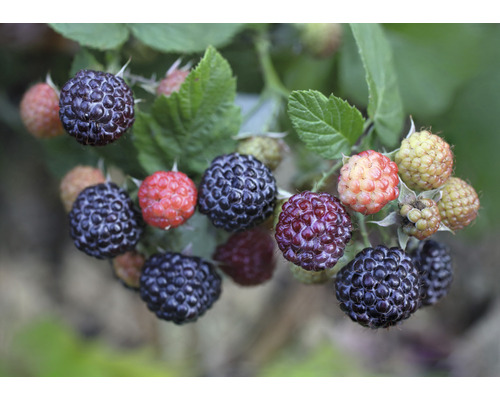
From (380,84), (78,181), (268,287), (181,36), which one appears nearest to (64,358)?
A: (268,287)

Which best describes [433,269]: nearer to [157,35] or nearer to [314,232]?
[314,232]

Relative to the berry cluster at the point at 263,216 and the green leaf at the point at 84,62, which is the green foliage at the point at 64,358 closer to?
the berry cluster at the point at 263,216

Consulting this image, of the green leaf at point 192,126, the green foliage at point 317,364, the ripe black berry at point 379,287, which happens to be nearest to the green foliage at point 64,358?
the green foliage at point 317,364

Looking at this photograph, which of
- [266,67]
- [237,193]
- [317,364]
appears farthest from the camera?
[317,364]

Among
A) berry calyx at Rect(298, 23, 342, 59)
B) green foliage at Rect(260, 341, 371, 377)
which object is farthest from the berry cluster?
green foliage at Rect(260, 341, 371, 377)

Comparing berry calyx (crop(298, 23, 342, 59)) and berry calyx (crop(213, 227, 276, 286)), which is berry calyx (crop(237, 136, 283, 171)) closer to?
berry calyx (crop(213, 227, 276, 286))

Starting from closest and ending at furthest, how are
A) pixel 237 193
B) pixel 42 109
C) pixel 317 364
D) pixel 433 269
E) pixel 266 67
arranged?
pixel 237 193 < pixel 433 269 < pixel 42 109 < pixel 266 67 < pixel 317 364

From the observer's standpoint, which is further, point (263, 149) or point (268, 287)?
point (268, 287)
